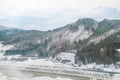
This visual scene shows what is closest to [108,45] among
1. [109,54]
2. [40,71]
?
[109,54]

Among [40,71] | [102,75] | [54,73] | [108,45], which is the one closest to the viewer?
[102,75]

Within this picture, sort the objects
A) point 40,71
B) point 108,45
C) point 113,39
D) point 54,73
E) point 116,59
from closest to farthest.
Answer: point 54,73 < point 40,71 < point 116,59 < point 108,45 < point 113,39

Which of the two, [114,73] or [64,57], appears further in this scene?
[64,57]

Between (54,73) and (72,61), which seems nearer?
(54,73)

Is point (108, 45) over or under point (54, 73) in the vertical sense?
over

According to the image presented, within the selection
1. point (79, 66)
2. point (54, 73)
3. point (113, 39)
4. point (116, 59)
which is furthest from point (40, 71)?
point (113, 39)

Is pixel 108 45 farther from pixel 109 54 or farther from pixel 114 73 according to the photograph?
pixel 114 73

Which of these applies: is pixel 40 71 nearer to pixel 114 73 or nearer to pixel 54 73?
pixel 54 73

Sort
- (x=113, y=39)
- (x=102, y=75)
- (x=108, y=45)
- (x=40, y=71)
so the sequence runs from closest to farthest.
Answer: (x=102, y=75) → (x=40, y=71) → (x=108, y=45) → (x=113, y=39)

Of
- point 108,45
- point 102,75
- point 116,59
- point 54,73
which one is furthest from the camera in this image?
point 108,45
